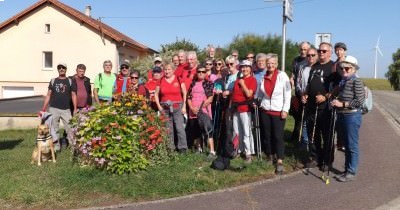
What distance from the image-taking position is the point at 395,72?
207ft

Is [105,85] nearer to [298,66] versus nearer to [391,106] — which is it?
[298,66]

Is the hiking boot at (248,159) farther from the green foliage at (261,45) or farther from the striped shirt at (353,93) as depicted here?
the green foliage at (261,45)

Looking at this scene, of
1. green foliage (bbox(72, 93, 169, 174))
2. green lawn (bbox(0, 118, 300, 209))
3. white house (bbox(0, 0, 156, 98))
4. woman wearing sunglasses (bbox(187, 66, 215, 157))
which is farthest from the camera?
white house (bbox(0, 0, 156, 98))

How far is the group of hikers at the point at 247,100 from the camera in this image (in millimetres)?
6480

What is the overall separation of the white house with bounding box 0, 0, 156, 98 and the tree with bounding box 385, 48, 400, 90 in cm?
4666

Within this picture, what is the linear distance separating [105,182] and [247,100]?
263cm

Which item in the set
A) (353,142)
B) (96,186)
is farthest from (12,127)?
(353,142)

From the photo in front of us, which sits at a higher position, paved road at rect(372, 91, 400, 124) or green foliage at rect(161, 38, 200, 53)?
green foliage at rect(161, 38, 200, 53)

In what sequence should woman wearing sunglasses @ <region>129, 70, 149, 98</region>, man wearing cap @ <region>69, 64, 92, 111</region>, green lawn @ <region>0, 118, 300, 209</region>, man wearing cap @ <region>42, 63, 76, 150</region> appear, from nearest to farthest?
green lawn @ <region>0, 118, 300, 209</region>, woman wearing sunglasses @ <region>129, 70, 149, 98</region>, man wearing cap @ <region>42, 63, 76, 150</region>, man wearing cap @ <region>69, 64, 92, 111</region>

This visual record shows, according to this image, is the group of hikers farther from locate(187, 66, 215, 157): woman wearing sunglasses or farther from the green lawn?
the green lawn

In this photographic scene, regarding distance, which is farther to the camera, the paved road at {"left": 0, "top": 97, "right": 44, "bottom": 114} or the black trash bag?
the paved road at {"left": 0, "top": 97, "right": 44, "bottom": 114}

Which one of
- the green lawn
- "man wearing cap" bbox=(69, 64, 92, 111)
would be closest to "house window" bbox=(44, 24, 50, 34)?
"man wearing cap" bbox=(69, 64, 92, 111)

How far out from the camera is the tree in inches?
2467

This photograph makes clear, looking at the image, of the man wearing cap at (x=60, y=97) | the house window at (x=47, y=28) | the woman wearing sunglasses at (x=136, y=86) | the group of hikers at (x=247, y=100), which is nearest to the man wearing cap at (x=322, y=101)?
the group of hikers at (x=247, y=100)
